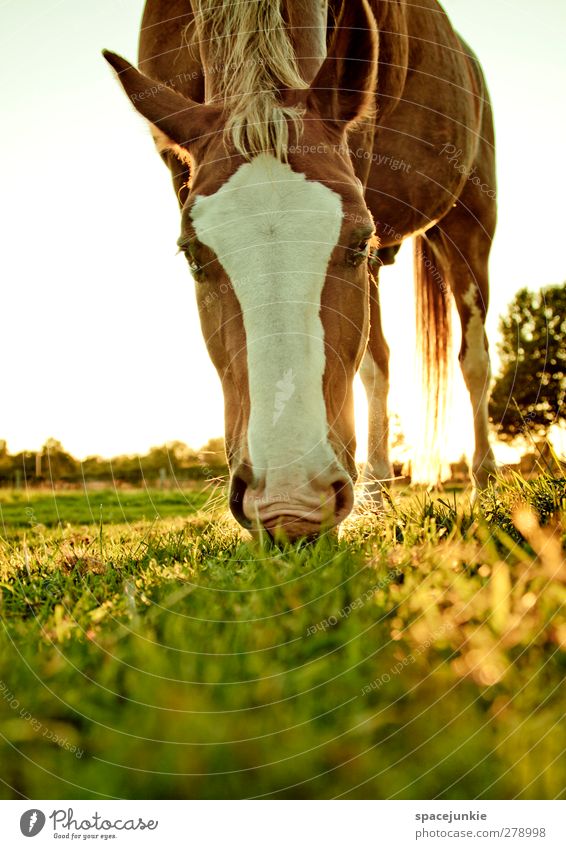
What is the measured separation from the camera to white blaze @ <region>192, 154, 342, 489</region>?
2.37 metres

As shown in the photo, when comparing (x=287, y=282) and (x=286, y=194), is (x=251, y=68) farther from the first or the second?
(x=287, y=282)

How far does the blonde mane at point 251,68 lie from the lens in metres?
2.93

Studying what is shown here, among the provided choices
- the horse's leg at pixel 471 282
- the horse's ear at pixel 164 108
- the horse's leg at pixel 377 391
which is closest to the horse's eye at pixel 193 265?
the horse's ear at pixel 164 108

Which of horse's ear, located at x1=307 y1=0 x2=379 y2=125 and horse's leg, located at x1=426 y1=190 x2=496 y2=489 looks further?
horse's leg, located at x1=426 y1=190 x2=496 y2=489

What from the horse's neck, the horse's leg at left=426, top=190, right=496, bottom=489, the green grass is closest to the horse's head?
the horse's neck

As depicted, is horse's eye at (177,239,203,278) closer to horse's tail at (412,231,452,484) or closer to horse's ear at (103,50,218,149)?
horse's ear at (103,50,218,149)

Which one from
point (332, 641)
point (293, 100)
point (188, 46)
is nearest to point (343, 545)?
point (332, 641)

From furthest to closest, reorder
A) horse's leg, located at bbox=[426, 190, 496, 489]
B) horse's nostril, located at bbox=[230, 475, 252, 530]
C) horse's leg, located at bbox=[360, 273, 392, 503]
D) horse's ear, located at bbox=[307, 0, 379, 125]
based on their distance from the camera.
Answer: horse's leg, located at bbox=[426, 190, 496, 489] → horse's leg, located at bbox=[360, 273, 392, 503] → horse's ear, located at bbox=[307, 0, 379, 125] → horse's nostril, located at bbox=[230, 475, 252, 530]

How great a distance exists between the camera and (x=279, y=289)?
8.66 ft

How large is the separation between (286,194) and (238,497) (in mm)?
1293

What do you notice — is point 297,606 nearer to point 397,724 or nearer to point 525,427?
point 397,724

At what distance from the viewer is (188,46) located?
167 inches

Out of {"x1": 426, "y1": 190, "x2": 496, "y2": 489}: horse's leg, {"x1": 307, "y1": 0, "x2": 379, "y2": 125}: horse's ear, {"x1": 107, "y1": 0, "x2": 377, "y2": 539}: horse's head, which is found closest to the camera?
{"x1": 107, "y1": 0, "x2": 377, "y2": 539}: horse's head

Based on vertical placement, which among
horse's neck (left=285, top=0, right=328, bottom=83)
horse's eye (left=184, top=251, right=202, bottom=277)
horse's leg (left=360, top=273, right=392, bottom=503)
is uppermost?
horse's neck (left=285, top=0, right=328, bottom=83)
